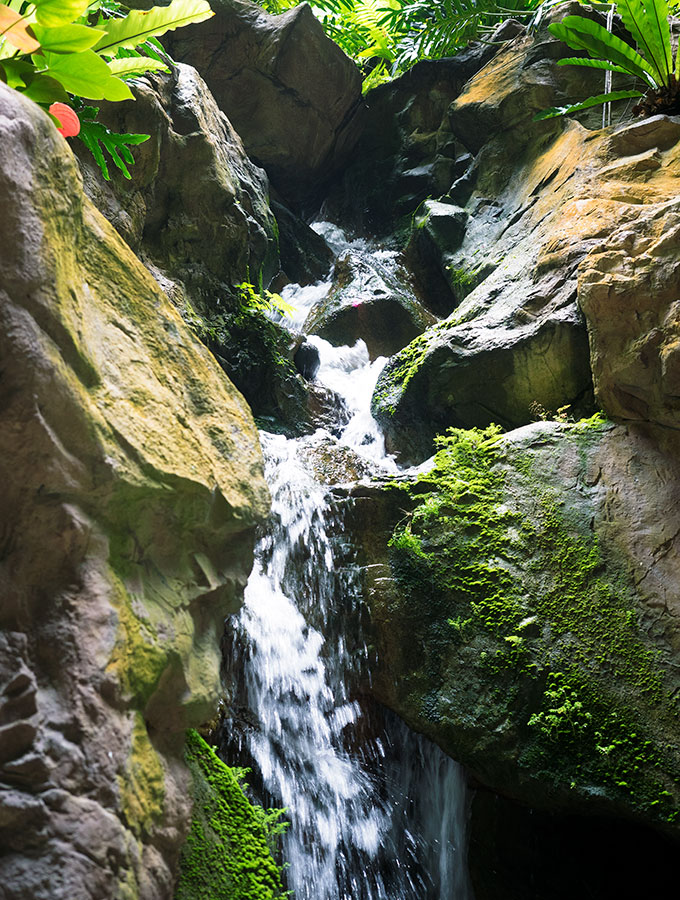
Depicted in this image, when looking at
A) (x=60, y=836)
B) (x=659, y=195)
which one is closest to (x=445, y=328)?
(x=659, y=195)

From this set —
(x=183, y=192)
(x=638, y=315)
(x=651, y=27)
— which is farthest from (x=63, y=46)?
(x=651, y=27)

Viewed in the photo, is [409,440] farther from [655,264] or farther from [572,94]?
[572,94]

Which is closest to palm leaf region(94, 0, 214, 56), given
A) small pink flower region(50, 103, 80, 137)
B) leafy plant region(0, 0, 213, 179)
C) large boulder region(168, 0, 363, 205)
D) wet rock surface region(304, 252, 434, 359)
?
leafy plant region(0, 0, 213, 179)

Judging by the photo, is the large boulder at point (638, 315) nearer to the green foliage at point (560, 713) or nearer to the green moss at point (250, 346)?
the green foliage at point (560, 713)

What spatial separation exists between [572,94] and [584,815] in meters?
7.41

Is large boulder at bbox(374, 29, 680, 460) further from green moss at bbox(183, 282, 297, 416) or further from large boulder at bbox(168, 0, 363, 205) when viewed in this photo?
large boulder at bbox(168, 0, 363, 205)

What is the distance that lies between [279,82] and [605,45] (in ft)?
17.0

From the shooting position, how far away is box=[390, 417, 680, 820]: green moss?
10.7ft

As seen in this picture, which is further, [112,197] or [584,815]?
[112,197]

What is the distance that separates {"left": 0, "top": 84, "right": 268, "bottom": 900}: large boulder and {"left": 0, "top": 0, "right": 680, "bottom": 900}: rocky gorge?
10 mm

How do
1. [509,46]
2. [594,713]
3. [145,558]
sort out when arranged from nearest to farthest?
[145,558]
[594,713]
[509,46]

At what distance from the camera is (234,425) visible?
2.69 meters

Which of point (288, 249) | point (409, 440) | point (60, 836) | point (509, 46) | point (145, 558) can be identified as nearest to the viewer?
point (60, 836)

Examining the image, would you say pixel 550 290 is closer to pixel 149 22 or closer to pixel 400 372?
pixel 400 372
